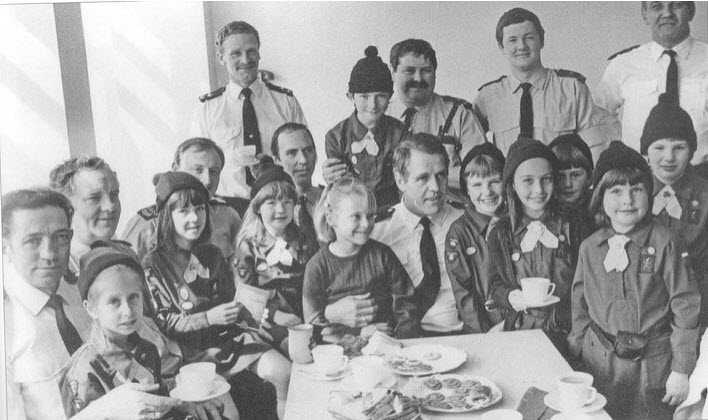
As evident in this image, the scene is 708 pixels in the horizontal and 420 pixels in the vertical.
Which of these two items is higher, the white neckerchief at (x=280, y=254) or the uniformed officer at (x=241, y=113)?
the uniformed officer at (x=241, y=113)

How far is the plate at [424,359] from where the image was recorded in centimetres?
222

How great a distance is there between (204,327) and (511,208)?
99cm

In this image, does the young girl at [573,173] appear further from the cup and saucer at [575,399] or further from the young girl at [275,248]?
the young girl at [275,248]

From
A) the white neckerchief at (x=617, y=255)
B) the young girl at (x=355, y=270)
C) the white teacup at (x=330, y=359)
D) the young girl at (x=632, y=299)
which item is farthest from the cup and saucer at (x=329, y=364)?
the white neckerchief at (x=617, y=255)

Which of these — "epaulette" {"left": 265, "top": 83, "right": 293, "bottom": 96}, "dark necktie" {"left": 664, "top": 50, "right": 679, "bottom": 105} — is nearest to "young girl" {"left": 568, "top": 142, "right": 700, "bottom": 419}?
"dark necktie" {"left": 664, "top": 50, "right": 679, "bottom": 105}

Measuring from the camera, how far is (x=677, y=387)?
7.82 feet

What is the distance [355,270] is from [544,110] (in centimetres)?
74

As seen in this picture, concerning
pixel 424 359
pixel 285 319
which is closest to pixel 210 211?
pixel 285 319

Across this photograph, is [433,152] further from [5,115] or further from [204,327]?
[5,115]

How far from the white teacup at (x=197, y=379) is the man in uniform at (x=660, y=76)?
1414 mm

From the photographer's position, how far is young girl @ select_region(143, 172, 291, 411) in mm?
2359

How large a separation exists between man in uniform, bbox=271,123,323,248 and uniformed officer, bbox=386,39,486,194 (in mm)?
267

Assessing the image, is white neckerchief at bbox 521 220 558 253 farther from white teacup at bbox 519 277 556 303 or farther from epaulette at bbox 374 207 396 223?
epaulette at bbox 374 207 396 223

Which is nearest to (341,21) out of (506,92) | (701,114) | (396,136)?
(396,136)
